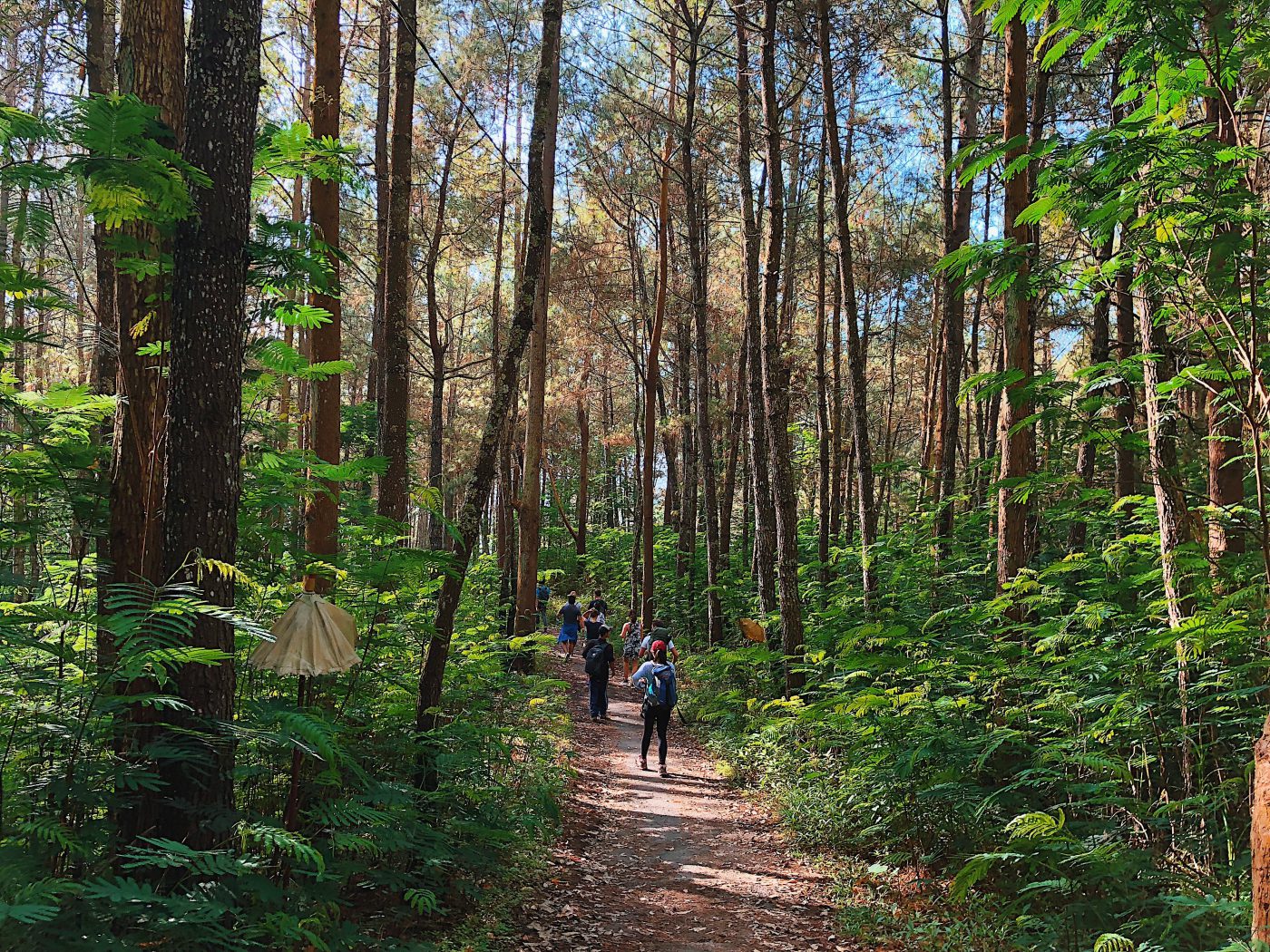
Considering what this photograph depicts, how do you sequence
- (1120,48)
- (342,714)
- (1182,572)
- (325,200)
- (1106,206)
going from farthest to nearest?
(1120,48)
(325,200)
(342,714)
(1182,572)
(1106,206)

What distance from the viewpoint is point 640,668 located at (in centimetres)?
955

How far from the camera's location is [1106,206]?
3.70 m

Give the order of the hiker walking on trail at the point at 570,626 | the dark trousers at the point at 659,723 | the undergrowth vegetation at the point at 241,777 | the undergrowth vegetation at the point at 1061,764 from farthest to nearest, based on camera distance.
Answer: the hiker walking on trail at the point at 570,626, the dark trousers at the point at 659,723, the undergrowth vegetation at the point at 1061,764, the undergrowth vegetation at the point at 241,777

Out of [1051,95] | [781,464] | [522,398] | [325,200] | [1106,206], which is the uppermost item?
[1051,95]

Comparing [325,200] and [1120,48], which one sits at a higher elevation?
[1120,48]

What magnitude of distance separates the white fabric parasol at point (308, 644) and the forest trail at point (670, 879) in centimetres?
226

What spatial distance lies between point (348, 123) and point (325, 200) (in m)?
10.9

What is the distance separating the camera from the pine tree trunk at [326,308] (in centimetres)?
632

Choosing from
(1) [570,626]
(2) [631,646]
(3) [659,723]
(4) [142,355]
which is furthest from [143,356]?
(2) [631,646]

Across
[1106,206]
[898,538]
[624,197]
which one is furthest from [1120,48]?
[624,197]

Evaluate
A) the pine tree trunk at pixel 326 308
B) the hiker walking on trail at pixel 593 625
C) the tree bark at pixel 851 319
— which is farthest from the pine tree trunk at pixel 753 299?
the pine tree trunk at pixel 326 308

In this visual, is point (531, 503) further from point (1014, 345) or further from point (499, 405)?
point (1014, 345)

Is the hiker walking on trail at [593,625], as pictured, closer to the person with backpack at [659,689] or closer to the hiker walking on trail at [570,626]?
the hiker walking on trail at [570,626]

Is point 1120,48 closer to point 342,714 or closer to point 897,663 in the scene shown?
point 897,663
